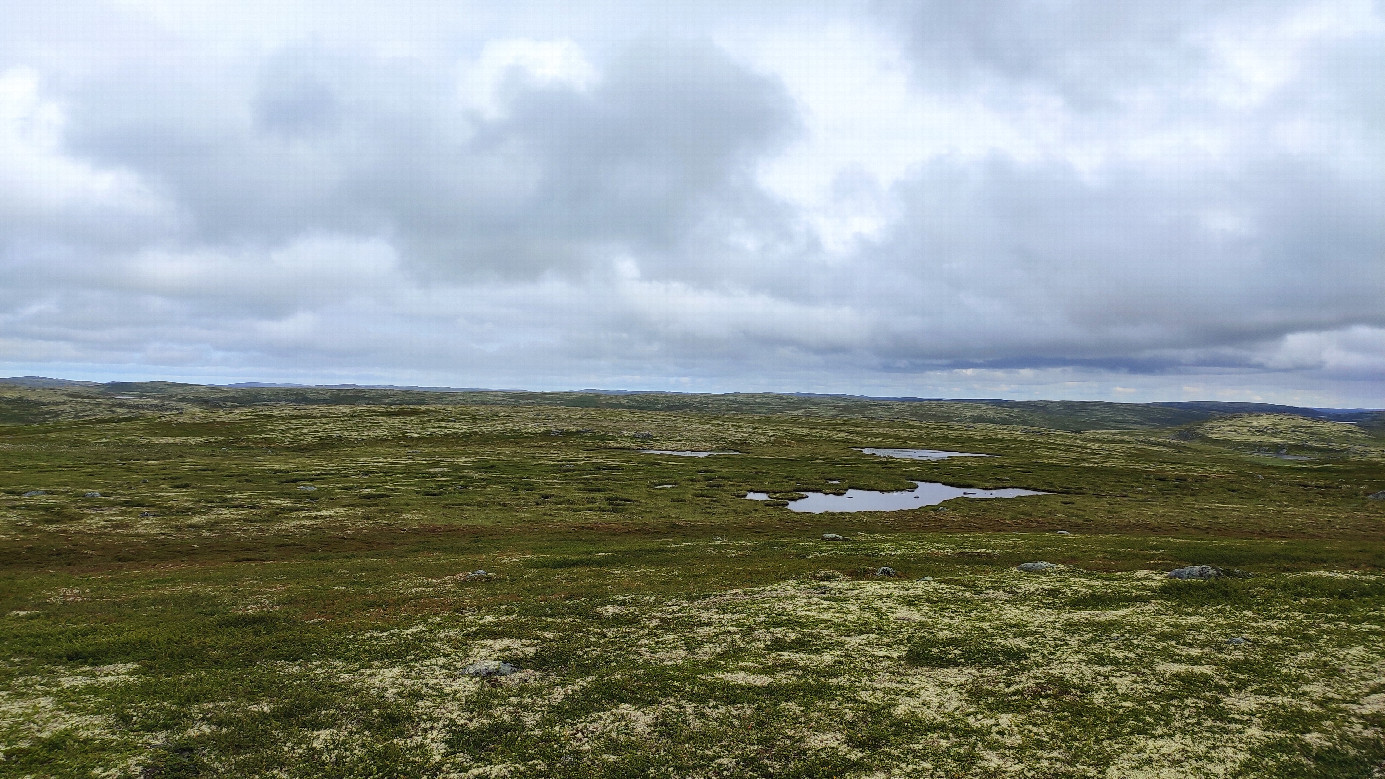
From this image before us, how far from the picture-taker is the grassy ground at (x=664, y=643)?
18.2 m

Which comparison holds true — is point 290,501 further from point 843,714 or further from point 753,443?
point 753,443

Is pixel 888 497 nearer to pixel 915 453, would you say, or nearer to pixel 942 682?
pixel 915 453

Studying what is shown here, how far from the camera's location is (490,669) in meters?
23.8

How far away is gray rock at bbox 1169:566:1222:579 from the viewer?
3544cm

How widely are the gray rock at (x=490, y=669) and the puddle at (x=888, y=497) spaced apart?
5427cm

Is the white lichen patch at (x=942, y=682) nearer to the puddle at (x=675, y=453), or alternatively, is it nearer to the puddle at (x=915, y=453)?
the puddle at (x=675, y=453)

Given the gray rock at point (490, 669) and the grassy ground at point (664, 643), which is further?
the gray rock at point (490, 669)

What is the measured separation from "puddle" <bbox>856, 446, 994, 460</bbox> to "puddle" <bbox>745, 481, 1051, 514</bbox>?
118 feet

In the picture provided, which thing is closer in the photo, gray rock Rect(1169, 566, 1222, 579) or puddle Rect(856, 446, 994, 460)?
gray rock Rect(1169, 566, 1222, 579)

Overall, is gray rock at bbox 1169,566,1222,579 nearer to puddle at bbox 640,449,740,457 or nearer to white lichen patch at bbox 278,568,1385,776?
white lichen patch at bbox 278,568,1385,776

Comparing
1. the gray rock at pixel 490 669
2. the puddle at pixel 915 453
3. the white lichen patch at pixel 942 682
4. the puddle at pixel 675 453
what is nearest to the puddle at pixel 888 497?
the puddle at pixel 915 453

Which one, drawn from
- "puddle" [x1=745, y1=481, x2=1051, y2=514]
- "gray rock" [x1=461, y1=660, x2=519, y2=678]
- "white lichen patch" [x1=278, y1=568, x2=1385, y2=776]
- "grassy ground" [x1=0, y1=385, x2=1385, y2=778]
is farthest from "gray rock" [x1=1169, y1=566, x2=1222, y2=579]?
"puddle" [x1=745, y1=481, x2=1051, y2=514]

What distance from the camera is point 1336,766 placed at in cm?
1709

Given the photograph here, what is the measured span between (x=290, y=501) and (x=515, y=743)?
207ft
